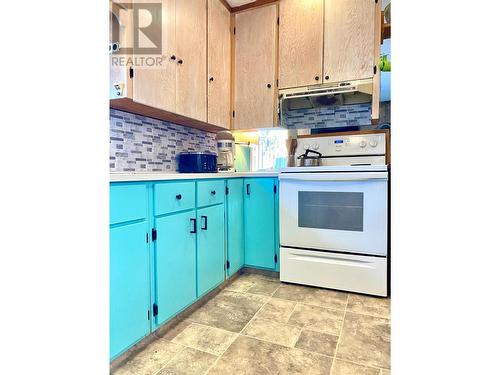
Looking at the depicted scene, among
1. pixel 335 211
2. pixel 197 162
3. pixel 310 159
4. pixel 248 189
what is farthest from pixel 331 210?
pixel 197 162

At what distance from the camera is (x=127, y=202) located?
48.1 inches

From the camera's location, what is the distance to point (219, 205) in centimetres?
201

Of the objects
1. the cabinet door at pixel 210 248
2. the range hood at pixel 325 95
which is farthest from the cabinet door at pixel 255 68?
the cabinet door at pixel 210 248

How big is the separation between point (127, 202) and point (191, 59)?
4.59 feet

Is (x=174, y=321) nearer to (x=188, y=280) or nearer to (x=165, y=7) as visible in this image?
(x=188, y=280)

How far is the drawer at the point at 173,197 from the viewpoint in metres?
1.40

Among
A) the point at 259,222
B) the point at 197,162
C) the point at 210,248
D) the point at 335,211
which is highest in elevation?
the point at 197,162

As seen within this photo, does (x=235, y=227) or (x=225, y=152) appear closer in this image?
(x=235, y=227)

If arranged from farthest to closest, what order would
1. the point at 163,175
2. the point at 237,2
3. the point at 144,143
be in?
1. the point at 237,2
2. the point at 144,143
3. the point at 163,175

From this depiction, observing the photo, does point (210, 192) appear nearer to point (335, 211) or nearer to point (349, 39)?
point (335, 211)
